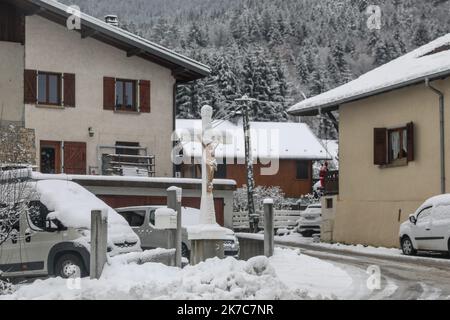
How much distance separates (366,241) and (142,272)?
1722 centimetres

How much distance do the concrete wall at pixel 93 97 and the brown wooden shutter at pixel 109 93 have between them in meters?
0.15

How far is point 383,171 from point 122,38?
409 inches

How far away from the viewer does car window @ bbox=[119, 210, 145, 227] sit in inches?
830

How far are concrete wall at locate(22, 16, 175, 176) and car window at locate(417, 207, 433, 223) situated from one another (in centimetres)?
1190

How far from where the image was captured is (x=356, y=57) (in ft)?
356

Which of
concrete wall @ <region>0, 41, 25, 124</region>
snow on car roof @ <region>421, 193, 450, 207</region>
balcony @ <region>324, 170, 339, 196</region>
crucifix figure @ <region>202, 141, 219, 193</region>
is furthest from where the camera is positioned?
balcony @ <region>324, 170, 339, 196</region>

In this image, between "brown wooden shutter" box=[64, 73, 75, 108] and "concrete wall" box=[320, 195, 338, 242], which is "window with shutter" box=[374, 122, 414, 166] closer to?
"concrete wall" box=[320, 195, 338, 242]

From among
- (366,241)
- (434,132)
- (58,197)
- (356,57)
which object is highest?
(356,57)

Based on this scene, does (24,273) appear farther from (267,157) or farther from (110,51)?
(267,157)

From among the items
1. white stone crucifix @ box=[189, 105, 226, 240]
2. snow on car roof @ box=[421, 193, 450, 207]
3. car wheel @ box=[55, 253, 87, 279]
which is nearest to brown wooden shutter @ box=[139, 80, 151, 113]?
snow on car roof @ box=[421, 193, 450, 207]

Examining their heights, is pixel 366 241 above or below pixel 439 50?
below

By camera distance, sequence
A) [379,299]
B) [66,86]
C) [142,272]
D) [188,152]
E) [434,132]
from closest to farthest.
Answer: [379,299], [142,272], [434,132], [66,86], [188,152]

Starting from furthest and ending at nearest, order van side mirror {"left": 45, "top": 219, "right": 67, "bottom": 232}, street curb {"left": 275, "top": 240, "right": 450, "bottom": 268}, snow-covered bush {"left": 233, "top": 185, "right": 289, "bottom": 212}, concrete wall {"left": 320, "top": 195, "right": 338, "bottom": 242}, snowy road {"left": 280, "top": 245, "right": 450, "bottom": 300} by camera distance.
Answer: snow-covered bush {"left": 233, "top": 185, "right": 289, "bottom": 212} < concrete wall {"left": 320, "top": 195, "right": 338, "bottom": 242} < street curb {"left": 275, "top": 240, "right": 450, "bottom": 268} < van side mirror {"left": 45, "top": 219, "right": 67, "bottom": 232} < snowy road {"left": 280, "top": 245, "right": 450, "bottom": 300}
